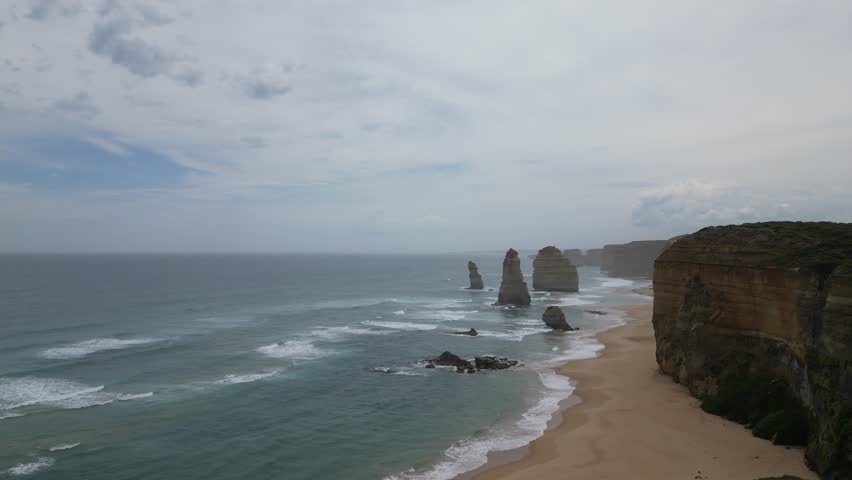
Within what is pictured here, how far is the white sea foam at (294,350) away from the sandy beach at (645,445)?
2276 cm

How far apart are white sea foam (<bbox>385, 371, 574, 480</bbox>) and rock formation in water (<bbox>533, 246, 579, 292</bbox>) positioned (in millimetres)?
70704

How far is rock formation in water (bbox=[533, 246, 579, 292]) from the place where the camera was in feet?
345

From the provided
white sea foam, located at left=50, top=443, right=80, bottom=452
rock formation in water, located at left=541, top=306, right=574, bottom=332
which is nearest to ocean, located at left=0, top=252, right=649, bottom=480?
white sea foam, located at left=50, top=443, right=80, bottom=452

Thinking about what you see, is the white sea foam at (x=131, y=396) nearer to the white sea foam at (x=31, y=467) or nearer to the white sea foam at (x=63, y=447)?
the white sea foam at (x=63, y=447)

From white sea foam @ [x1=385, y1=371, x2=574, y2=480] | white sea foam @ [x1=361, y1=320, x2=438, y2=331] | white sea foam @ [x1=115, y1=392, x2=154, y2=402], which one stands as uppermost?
white sea foam @ [x1=361, y1=320, x2=438, y2=331]

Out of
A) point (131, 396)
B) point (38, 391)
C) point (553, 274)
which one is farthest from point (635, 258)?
point (38, 391)

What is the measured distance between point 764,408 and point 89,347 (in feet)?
171

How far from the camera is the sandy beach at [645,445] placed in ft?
72.7

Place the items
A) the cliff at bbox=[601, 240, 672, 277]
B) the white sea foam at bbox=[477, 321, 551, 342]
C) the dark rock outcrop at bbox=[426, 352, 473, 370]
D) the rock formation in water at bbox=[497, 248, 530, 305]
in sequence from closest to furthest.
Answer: the dark rock outcrop at bbox=[426, 352, 473, 370] < the white sea foam at bbox=[477, 321, 551, 342] < the rock formation in water at bbox=[497, 248, 530, 305] < the cliff at bbox=[601, 240, 672, 277]

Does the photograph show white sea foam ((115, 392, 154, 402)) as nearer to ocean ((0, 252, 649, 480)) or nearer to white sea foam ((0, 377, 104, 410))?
ocean ((0, 252, 649, 480))

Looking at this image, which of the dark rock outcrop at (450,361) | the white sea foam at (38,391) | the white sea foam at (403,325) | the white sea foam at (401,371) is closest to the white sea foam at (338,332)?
the white sea foam at (403,325)

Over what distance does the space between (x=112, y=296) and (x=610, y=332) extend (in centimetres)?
7974

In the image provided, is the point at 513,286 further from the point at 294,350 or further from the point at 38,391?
the point at 38,391

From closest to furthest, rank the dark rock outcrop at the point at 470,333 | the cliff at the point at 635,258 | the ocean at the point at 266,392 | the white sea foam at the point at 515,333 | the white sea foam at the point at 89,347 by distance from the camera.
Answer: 1. the ocean at the point at 266,392
2. the white sea foam at the point at 89,347
3. the white sea foam at the point at 515,333
4. the dark rock outcrop at the point at 470,333
5. the cliff at the point at 635,258
